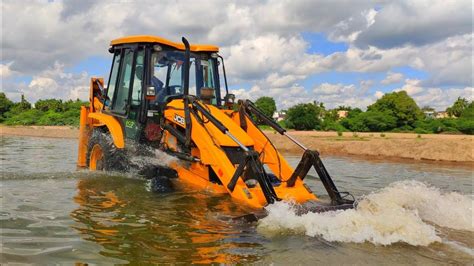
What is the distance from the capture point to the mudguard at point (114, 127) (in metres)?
8.47

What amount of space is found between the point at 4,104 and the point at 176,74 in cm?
7244

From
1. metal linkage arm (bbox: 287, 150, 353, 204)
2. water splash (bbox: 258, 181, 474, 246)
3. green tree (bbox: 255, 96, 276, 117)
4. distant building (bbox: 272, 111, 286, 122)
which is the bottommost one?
water splash (bbox: 258, 181, 474, 246)

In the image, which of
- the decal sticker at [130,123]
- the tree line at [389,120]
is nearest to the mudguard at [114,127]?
the decal sticker at [130,123]

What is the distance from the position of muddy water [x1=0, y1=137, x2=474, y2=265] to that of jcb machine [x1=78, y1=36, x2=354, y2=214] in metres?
0.47

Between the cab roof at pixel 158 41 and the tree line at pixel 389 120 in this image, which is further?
the tree line at pixel 389 120

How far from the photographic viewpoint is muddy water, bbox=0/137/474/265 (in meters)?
4.59

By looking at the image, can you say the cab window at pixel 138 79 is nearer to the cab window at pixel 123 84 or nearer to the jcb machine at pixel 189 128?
the jcb machine at pixel 189 128

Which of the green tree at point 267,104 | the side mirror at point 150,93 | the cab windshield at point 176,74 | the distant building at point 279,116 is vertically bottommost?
the side mirror at point 150,93

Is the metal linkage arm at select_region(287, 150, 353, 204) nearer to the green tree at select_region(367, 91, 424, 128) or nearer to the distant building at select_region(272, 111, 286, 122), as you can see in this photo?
the green tree at select_region(367, 91, 424, 128)

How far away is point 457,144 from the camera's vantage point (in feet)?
62.5

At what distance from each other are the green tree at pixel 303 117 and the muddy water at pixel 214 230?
40.6m

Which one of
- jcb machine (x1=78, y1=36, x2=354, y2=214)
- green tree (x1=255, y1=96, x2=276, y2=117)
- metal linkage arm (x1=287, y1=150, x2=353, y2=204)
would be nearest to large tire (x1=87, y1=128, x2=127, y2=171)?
jcb machine (x1=78, y1=36, x2=354, y2=214)

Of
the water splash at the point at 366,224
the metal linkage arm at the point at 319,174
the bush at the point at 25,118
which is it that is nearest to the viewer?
the water splash at the point at 366,224

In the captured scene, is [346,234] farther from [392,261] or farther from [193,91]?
[193,91]
